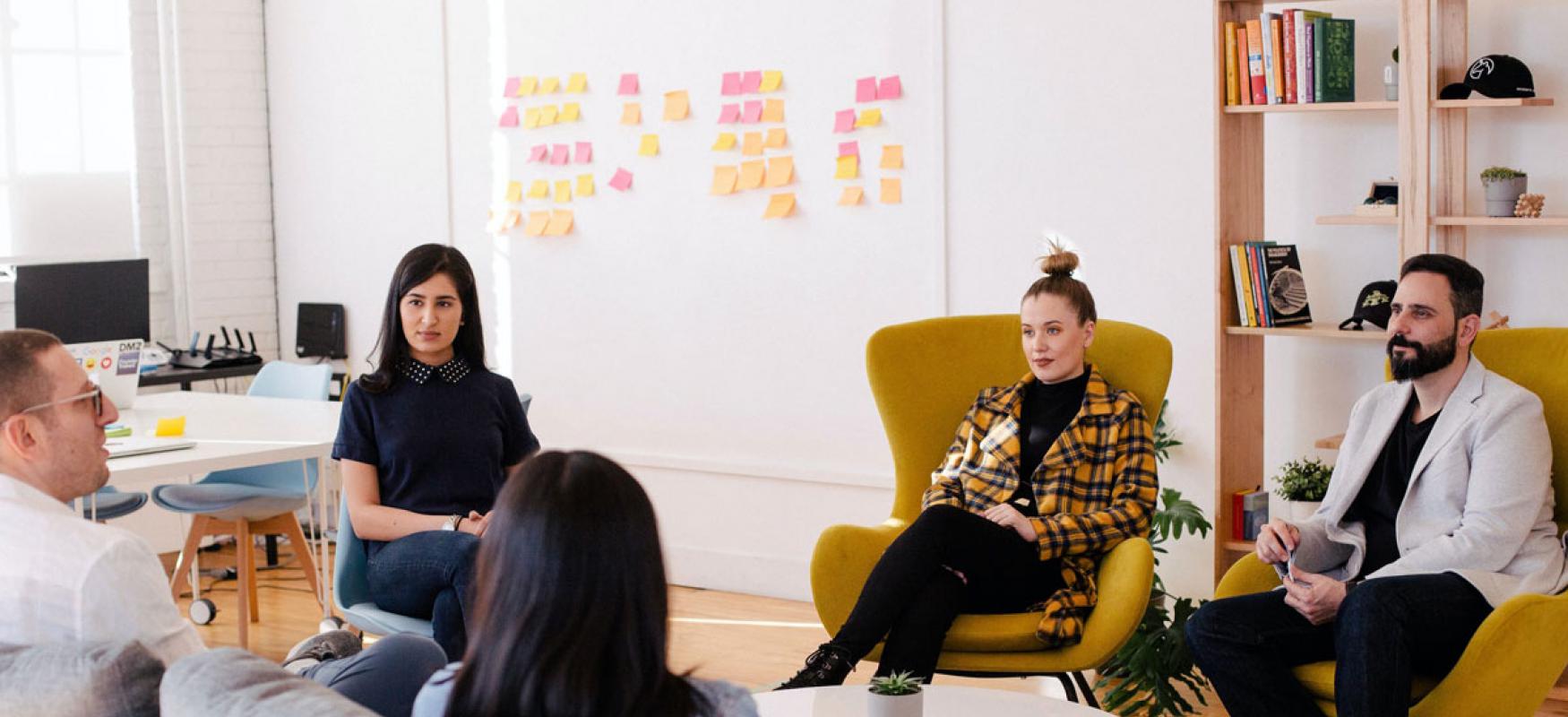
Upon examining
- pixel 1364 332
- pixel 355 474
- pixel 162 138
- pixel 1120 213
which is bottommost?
pixel 355 474

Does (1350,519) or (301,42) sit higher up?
(301,42)

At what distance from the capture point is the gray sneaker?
2672mm

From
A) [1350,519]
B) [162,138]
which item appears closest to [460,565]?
[1350,519]

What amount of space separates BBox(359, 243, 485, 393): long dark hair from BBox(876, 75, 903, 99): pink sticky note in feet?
5.87

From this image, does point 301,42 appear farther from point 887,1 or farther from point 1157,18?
point 1157,18

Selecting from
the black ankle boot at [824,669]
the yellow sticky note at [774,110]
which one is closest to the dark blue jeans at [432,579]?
the black ankle boot at [824,669]

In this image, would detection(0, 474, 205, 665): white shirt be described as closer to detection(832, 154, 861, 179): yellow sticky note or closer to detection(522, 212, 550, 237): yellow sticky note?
detection(832, 154, 861, 179): yellow sticky note

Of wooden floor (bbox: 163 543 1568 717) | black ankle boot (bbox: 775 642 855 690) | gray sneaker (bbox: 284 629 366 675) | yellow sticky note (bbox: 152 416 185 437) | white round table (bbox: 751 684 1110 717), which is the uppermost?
yellow sticky note (bbox: 152 416 185 437)

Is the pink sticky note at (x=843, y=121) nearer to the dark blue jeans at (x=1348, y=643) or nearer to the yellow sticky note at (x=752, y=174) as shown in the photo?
the yellow sticky note at (x=752, y=174)

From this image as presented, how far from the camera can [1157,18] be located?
4.52 meters

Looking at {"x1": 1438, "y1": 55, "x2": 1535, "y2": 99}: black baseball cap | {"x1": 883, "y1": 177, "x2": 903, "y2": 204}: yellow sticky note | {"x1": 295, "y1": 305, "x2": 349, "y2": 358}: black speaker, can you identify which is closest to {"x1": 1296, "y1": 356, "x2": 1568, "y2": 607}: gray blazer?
{"x1": 1438, "y1": 55, "x2": 1535, "y2": 99}: black baseball cap

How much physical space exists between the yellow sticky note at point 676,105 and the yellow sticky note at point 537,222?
642mm

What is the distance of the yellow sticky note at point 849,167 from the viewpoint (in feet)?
16.7

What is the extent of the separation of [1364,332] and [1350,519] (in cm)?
76
